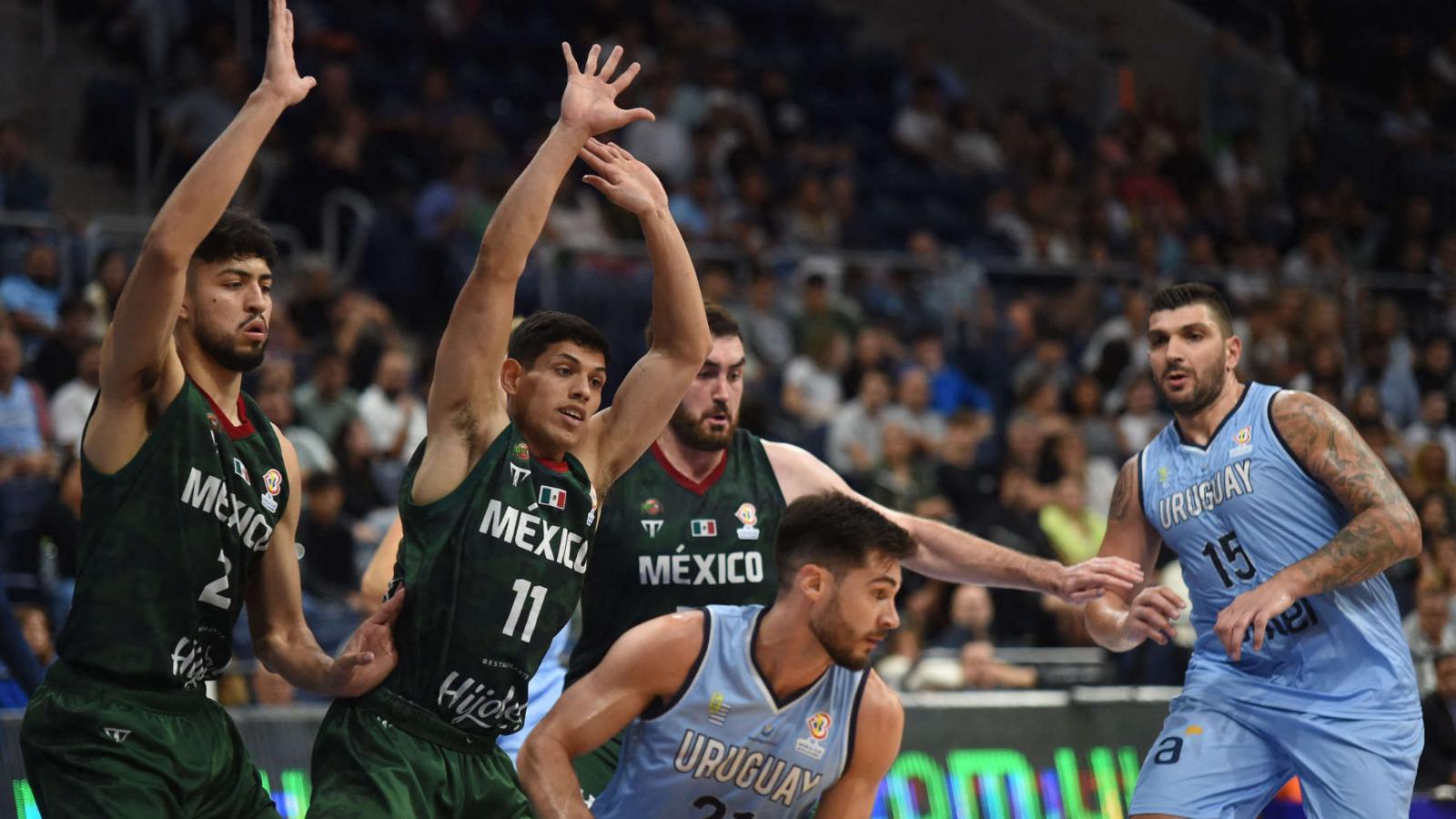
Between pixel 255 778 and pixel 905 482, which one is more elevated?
pixel 905 482

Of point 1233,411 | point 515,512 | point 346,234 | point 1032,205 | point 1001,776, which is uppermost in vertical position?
point 1032,205

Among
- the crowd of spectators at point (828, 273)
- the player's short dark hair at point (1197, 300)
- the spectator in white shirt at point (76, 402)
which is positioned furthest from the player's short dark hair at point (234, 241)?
the spectator in white shirt at point (76, 402)

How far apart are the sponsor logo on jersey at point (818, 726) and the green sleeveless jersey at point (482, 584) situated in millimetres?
930

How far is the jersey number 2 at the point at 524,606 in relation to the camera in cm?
514

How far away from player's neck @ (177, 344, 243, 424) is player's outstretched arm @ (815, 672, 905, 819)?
84.8 inches

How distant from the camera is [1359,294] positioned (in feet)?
58.1

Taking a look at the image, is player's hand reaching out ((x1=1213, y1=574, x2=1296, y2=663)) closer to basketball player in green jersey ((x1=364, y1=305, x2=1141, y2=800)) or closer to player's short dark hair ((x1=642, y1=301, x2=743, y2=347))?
basketball player in green jersey ((x1=364, y1=305, x2=1141, y2=800))

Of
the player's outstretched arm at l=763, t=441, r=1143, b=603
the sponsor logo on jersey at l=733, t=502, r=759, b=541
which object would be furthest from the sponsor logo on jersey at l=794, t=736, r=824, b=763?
the sponsor logo on jersey at l=733, t=502, r=759, b=541

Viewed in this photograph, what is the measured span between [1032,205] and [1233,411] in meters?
11.4

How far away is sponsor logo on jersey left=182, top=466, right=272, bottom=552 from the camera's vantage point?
5.04 metres

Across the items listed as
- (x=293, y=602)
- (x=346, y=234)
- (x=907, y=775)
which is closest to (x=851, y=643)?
(x=293, y=602)

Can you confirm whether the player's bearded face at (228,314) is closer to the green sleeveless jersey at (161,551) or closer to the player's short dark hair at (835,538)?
the green sleeveless jersey at (161,551)

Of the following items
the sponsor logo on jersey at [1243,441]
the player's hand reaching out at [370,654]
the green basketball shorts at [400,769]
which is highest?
the sponsor logo on jersey at [1243,441]

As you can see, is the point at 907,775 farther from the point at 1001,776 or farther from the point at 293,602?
the point at 293,602
